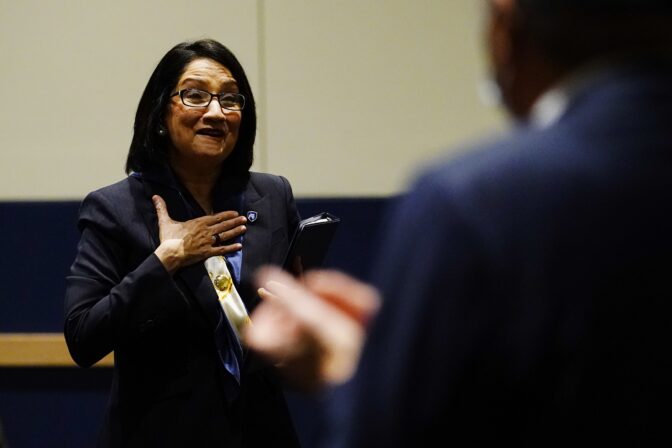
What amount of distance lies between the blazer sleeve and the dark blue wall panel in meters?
1.36

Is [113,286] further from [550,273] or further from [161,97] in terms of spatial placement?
[550,273]

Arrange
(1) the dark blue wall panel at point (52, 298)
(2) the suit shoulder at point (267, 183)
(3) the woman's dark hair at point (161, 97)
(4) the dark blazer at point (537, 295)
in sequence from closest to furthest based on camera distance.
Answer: (4) the dark blazer at point (537, 295) < (3) the woman's dark hair at point (161, 97) < (2) the suit shoulder at point (267, 183) < (1) the dark blue wall panel at point (52, 298)

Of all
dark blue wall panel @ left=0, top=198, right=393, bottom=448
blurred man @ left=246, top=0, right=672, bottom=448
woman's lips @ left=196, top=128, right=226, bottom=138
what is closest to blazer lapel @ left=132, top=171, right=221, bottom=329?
woman's lips @ left=196, top=128, right=226, bottom=138

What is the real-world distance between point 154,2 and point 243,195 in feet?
4.88

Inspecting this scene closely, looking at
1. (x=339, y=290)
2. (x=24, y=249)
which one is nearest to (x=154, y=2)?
(x=24, y=249)

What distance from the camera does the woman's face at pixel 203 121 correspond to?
2.41 meters

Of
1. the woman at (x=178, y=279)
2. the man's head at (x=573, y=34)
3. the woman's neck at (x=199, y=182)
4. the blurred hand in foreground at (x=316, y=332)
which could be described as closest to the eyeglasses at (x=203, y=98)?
the woman at (x=178, y=279)

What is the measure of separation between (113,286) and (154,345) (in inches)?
6.3

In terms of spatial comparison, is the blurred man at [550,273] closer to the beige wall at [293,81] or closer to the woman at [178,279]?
the woman at [178,279]

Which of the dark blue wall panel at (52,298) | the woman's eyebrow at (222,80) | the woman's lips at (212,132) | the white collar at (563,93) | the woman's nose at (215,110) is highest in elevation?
the white collar at (563,93)

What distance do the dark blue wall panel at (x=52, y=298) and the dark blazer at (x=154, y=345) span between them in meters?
1.36

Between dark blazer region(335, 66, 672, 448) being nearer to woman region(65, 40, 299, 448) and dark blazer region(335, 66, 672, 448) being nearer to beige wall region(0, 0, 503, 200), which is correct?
woman region(65, 40, 299, 448)

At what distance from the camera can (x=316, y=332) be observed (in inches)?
36.0

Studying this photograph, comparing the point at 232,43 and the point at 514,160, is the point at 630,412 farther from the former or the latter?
the point at 232,43
